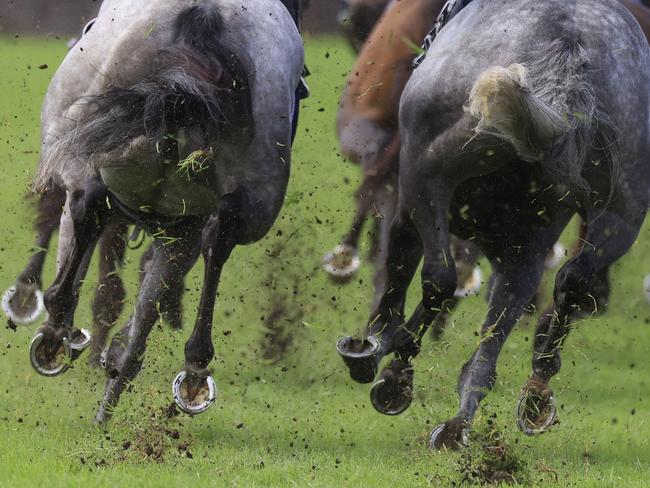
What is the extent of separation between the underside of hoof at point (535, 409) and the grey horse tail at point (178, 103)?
6.85 ft

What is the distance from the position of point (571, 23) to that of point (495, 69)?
55 centimetres

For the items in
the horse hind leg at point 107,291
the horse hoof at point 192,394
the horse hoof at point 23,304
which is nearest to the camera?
the horse hoof at point 192,394

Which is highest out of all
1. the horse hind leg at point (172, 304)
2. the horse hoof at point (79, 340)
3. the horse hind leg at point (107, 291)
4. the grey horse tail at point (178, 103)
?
the grey horse tail at point (178, 103)

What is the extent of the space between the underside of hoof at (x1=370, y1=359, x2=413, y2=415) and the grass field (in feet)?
0.66

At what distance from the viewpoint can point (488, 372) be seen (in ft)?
21.6

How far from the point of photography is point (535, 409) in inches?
262

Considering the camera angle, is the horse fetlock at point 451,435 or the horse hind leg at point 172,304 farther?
the horse hind leg at point 172,304

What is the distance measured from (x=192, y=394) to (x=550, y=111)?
2.16 m

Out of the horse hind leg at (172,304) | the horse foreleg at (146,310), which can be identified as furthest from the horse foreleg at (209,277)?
the horse hind leg at (172,304)

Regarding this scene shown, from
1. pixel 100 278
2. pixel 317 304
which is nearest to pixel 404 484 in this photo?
pixel 100 278

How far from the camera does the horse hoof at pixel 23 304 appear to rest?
800 cm

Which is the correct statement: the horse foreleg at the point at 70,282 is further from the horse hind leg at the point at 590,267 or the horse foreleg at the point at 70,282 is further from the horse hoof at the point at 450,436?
the horse hind leg at the point at 590,267

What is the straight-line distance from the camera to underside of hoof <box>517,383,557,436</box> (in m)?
6.57

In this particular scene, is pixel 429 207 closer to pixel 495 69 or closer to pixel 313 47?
pixel 495 69
